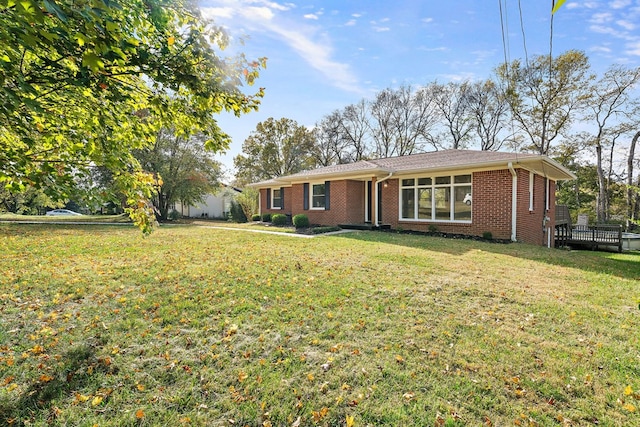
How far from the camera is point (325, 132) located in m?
36.2

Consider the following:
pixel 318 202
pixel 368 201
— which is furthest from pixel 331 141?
pixel 368 201

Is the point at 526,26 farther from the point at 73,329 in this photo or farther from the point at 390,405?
the point at 73,329

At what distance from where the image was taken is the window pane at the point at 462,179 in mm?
11719

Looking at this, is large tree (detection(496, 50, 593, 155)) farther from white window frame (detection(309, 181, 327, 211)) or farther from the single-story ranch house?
white window frame (detection(309, 181, 327, 211))

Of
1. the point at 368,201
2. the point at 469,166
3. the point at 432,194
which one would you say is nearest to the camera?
the point at 469,166

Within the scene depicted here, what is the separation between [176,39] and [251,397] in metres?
3.37

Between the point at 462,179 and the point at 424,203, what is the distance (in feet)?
5.68

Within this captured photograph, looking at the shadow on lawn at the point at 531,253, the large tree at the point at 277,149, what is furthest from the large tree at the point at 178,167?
the shadow on lawn at the point at 531,253

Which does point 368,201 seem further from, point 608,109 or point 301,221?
point 608,109

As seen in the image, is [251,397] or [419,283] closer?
[251,397]

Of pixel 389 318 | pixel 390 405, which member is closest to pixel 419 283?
pixel 389 318

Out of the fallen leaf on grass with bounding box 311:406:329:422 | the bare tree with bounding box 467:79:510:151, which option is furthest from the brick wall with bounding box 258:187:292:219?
the bare tree with bounding box 467:79:510:151

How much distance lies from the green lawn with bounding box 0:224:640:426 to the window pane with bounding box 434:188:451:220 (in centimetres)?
Answer: 604

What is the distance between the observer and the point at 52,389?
2.63 meters
